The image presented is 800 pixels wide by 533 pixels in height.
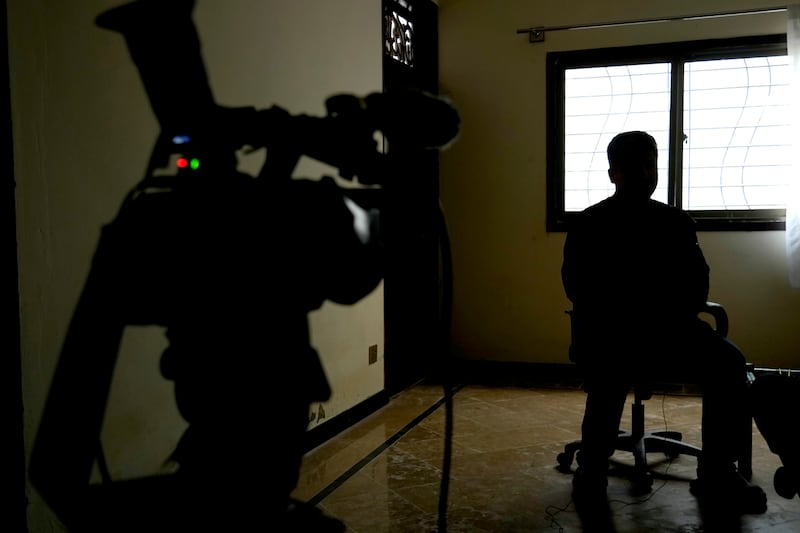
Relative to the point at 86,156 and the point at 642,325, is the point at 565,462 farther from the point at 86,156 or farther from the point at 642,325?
the point at 86,156

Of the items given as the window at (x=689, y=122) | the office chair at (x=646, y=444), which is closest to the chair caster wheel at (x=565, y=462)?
the office chair at (x=646, y=444)

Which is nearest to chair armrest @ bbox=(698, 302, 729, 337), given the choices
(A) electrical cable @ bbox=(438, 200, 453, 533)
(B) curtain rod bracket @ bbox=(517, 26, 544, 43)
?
(A) electrical cable @ bbox=(438, 200, 453, 533)

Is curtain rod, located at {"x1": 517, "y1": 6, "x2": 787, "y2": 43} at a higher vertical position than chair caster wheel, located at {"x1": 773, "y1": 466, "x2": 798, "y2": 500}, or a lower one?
higher

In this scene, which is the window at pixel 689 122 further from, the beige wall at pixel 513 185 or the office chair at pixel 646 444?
the office chair at pixel 646 444

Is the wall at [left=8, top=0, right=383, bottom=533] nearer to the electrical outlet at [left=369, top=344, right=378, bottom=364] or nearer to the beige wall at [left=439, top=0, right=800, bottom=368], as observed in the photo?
the electrical outlet at [left=369, top=344, right=378, bottom=364]

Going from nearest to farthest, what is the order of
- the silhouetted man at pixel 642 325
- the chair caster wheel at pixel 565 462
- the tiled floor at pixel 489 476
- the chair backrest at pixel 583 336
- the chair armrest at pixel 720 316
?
the tiled floor at pixel 489 476 → the silhouetted man at pixel 642 325 → the chair backrest at pixel 583 336 → the chair armrest at pixel 720 316 → the chair caster wheel at pixel 565 462

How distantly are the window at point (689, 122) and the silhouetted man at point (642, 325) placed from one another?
207cm

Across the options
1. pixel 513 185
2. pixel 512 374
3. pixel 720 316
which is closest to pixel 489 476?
pixel 720 316

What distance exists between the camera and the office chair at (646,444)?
2.57m

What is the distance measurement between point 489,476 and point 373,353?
1171mm

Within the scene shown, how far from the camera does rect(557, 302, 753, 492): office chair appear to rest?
8.45 feet

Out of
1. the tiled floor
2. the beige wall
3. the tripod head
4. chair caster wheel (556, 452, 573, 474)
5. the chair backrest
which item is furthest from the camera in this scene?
the beige wall

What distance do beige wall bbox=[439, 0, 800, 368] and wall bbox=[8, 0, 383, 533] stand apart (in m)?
2.30

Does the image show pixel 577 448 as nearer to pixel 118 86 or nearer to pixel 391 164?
pixel 391 164
